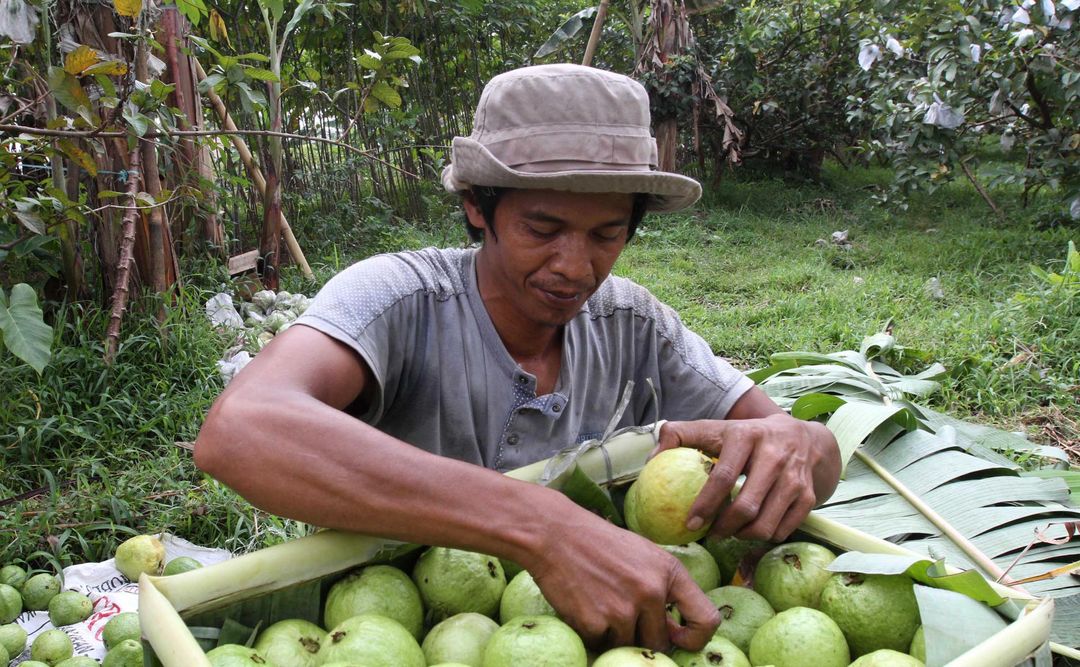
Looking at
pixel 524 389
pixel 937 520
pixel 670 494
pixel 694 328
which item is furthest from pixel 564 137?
pixel 694 328

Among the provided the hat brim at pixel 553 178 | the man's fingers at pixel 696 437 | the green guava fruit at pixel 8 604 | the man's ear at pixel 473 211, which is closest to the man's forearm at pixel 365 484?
the man's fingers at pixel 696 437

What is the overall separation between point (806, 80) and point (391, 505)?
9.34m

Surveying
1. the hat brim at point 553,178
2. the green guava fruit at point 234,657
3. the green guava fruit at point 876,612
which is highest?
the hat brim at point 553,178

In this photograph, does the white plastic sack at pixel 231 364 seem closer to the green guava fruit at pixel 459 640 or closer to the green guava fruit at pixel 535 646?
the green guava fruit at pixel 459 640

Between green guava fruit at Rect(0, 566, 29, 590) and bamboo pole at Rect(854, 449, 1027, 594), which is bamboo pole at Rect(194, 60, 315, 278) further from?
bamboo pole at Rect(854, 449, 1027, 594)

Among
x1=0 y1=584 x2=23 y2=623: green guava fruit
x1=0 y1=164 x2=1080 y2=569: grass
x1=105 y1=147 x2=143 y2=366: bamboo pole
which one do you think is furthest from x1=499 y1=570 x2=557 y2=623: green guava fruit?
x1=105 y1=147 x2=143 y2=366: bamboo pole

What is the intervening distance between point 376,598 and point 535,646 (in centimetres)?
29

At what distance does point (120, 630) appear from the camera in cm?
212

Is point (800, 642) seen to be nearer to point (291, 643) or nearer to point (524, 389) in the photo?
point (291, 643)

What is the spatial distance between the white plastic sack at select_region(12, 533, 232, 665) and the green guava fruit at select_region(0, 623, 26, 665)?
30mm

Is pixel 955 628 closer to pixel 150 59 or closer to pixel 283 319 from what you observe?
pixel 150 59

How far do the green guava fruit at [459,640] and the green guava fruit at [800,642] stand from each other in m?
0.39

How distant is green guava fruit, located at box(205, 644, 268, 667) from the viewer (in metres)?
0.99

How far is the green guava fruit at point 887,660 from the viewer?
1.05 meters
